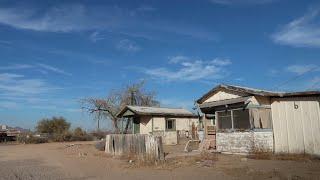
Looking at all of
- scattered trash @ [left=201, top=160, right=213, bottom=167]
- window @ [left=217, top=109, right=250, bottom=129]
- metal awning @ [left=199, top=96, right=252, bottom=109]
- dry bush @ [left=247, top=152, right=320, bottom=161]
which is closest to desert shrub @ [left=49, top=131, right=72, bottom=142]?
metal awning @ [left=199, top=96, right=252, bottom=109]

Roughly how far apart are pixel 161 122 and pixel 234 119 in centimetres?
1375

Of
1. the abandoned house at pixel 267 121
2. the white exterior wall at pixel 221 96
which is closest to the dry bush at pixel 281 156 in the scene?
the abandoned house at pixel 267 121

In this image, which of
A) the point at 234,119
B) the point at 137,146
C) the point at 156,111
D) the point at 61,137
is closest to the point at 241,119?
the point at 234,119

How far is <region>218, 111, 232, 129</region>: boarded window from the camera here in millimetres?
21109

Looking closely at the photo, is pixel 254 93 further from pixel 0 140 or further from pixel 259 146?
pixel 0 140

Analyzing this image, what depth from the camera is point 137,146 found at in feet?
70.2

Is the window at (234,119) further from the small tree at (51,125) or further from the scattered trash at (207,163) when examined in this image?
the small tree at (51,125)

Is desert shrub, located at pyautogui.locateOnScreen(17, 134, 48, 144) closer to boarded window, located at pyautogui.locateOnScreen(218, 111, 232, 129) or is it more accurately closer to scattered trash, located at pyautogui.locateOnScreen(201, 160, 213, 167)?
boarded window, located at pyautogui.locateOnScreen(218, 111, 232, 129)

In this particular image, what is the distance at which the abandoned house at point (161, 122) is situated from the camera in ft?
108

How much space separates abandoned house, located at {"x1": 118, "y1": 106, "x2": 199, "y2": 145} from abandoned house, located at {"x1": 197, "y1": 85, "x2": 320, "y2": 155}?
11887 millimetres

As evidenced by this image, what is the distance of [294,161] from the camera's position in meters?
16.3

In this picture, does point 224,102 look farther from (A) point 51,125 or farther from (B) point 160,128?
(A) point 51,125

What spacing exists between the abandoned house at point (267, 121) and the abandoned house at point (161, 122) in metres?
11.9

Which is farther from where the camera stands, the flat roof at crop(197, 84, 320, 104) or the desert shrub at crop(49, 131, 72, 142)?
the desert shrub at crop(49, 131, 72, 142)
